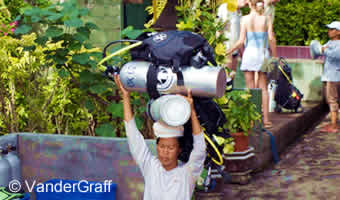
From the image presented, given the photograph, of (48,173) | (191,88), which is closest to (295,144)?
(48,173)

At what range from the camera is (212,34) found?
180 inches

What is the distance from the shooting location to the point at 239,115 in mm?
5254

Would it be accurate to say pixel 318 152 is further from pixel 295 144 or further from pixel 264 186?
pixel 264 186

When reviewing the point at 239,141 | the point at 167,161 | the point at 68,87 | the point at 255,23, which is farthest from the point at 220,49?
the point at 255,23

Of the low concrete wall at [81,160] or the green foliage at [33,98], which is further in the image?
the green foliage at [33,98]

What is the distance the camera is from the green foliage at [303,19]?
46.4 ft

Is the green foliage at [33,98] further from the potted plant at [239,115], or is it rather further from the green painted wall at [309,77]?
the green painted wall at [309,77]

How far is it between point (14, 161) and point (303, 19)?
11969 mm

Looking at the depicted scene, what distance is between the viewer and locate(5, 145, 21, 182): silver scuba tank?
390cm

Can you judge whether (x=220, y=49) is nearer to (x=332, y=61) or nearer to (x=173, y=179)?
(x=173, y=179)

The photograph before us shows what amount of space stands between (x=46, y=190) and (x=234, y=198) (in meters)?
1.98

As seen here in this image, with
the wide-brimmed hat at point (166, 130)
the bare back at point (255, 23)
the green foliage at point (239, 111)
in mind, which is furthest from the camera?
the bare back at point (255, 23)

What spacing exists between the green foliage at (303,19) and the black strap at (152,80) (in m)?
12.3

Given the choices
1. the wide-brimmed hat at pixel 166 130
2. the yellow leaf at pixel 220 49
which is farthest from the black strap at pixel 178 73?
the yellow leaf at pixel 220 49
